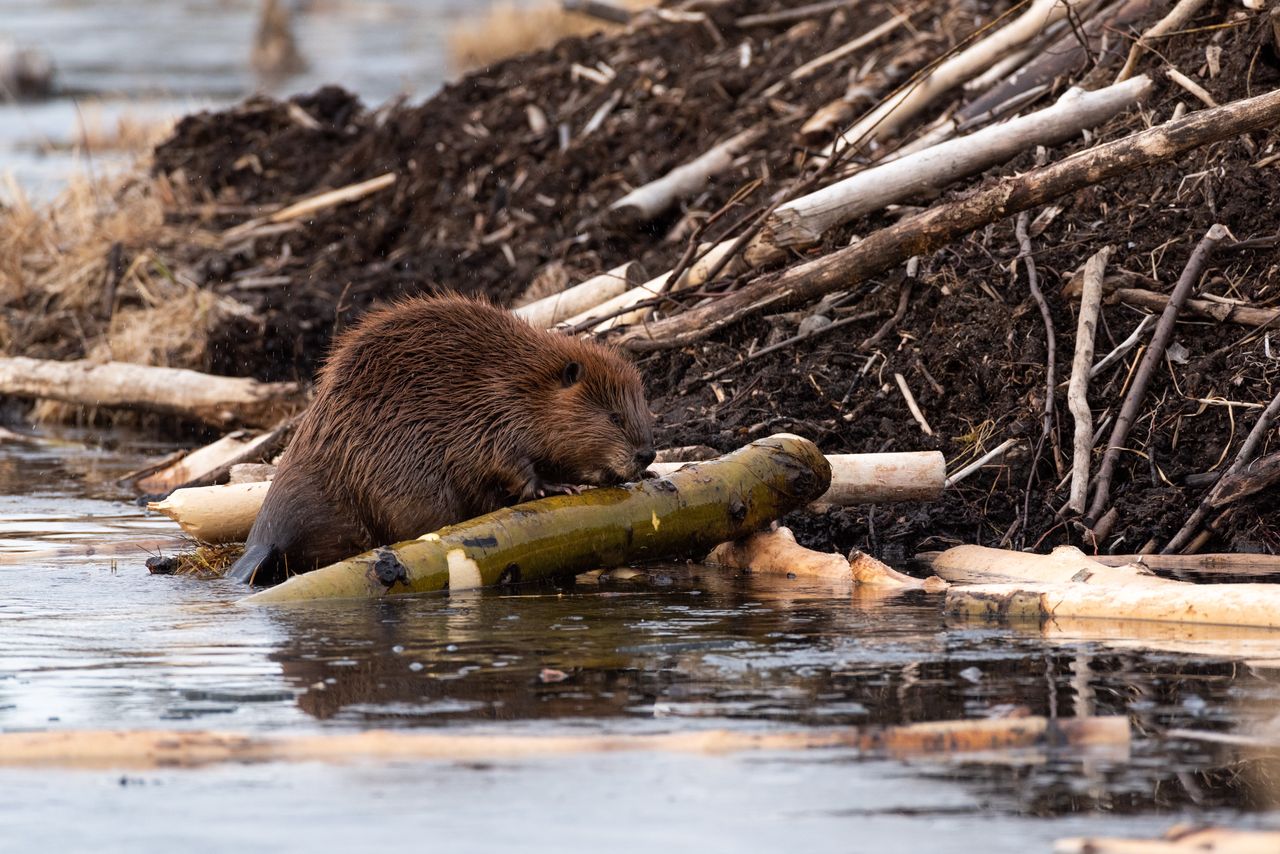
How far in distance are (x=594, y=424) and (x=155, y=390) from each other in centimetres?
421

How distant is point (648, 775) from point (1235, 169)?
4.66 m

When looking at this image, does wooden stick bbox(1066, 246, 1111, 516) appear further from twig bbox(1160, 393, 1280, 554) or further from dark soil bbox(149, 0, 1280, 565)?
twig bbox(1160, 393, 1280, 554)

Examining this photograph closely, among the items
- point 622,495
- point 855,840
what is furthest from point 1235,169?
point 855,840

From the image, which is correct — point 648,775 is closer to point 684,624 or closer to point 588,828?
point 588,828

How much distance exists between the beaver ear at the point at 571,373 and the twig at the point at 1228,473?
2.00 metres

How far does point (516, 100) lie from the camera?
39.8ft

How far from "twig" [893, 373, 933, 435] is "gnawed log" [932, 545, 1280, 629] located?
3.83 ft

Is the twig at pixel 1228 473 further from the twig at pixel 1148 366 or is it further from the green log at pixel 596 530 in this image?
the green log at pixel 596 530

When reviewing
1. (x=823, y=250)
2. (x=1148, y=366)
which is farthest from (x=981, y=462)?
(x=823, y=250)

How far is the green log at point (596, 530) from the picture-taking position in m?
5.29

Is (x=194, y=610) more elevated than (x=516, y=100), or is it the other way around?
(x=516, y=100)

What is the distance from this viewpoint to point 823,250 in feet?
24.8

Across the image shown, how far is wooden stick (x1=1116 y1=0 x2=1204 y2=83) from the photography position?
25.6 feet

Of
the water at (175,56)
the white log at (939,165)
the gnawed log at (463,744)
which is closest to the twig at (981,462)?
the white log at (939,165)
